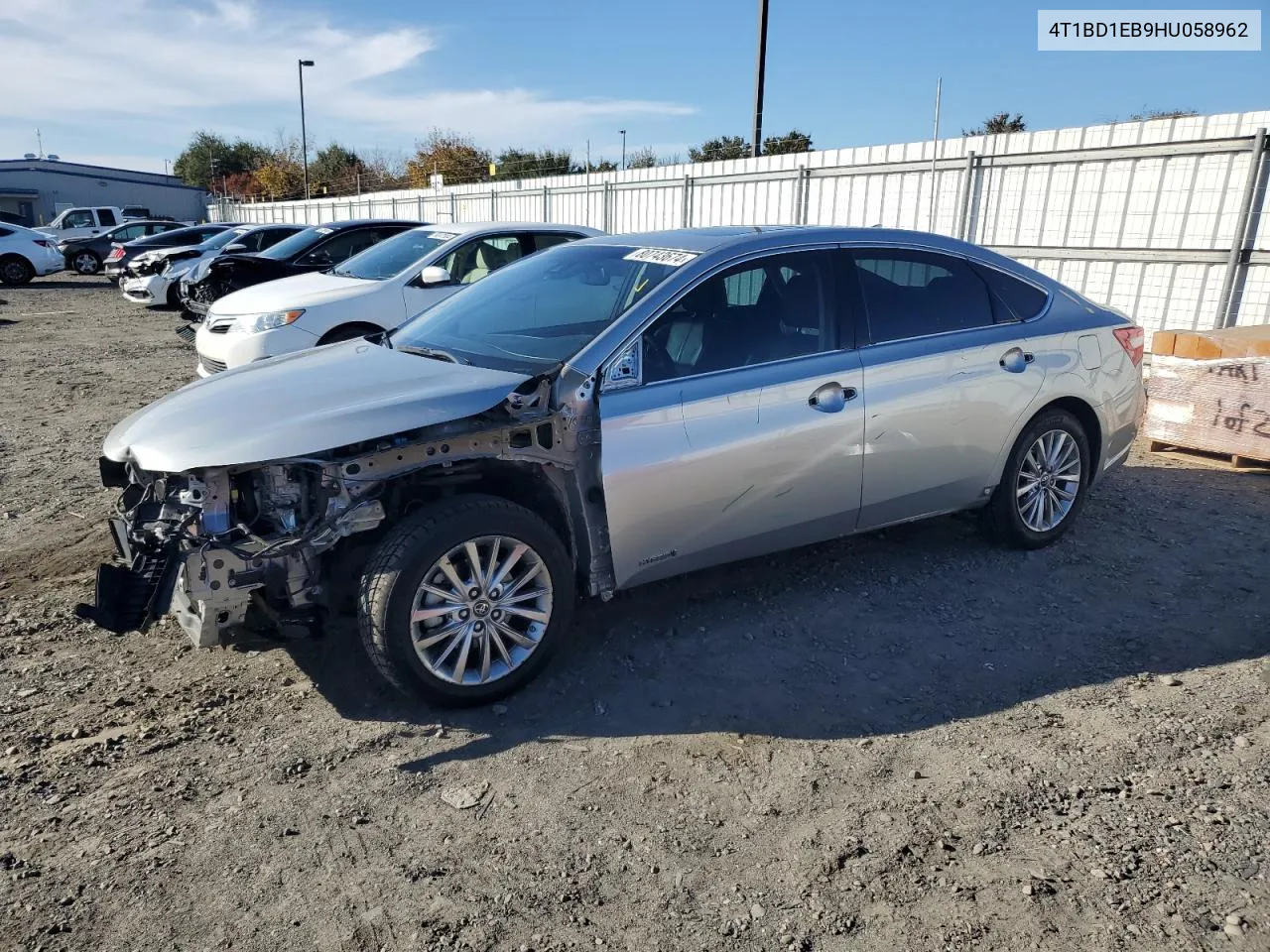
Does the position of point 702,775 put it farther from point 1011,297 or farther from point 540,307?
point 1011,297

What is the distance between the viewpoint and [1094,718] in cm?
358

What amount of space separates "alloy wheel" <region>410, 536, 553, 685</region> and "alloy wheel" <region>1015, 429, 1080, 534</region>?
282 centimetres

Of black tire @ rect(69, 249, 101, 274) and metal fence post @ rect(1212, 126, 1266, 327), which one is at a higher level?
metal fence post @ rect(1212, 126, 1266, 327)

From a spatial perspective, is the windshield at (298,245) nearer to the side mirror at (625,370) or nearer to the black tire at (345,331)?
the black tire at (345,331)

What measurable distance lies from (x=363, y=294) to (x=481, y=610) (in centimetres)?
540

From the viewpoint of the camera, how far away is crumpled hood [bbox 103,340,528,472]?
334 centimetres

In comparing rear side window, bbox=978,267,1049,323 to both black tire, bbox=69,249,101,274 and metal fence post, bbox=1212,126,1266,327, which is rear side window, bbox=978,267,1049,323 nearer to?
metal fence post, bbox=1212,126,1266,327

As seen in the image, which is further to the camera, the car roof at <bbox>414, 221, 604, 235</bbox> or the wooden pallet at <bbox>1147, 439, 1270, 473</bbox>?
the car roof at <bbox>414, 221, 604, 235</bbox>

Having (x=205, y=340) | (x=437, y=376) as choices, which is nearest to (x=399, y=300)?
(x=205, y=340)

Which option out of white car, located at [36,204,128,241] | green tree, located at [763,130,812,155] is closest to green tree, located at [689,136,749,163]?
green tree, located at [763,130,812,155]

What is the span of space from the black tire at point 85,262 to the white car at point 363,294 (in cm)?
2190

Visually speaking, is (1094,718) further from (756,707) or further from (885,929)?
(885,929)

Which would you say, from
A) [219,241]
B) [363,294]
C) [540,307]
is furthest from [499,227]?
[219,241]

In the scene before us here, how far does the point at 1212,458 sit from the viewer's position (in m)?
7.23
